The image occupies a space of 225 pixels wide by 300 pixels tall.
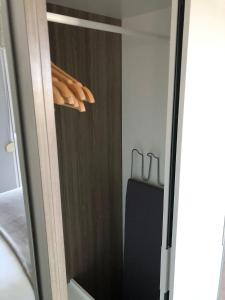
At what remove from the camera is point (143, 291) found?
2.02 m

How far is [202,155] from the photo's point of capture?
130 centimetres

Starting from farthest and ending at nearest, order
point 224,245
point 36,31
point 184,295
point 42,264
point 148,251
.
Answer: point 148,251
point 224,245
point 184,295
point 42,264
point 36,31

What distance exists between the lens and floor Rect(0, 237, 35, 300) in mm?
718

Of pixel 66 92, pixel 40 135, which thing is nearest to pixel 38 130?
pixel 40 135

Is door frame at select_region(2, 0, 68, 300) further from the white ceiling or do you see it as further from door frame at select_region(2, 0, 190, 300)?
the white ceiling

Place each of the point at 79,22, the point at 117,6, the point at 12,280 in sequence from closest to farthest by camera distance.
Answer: the point at 12,280, the point at 79,22, the point at 117,6

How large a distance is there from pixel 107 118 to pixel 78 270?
116cm

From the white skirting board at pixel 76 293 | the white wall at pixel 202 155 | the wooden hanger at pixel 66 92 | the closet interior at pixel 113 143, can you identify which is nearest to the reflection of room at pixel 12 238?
the wooden hanger at pixel 66 92

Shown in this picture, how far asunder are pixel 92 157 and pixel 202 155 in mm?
837

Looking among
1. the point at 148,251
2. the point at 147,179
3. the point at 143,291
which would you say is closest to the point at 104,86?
the point at 147,179

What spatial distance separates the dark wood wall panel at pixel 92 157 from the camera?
5.43 ft

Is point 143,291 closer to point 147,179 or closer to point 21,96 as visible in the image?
point 147,179

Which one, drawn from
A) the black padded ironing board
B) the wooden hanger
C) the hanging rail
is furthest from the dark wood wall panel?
the wooden hanger

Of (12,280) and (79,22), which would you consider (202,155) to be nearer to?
(79,22)
